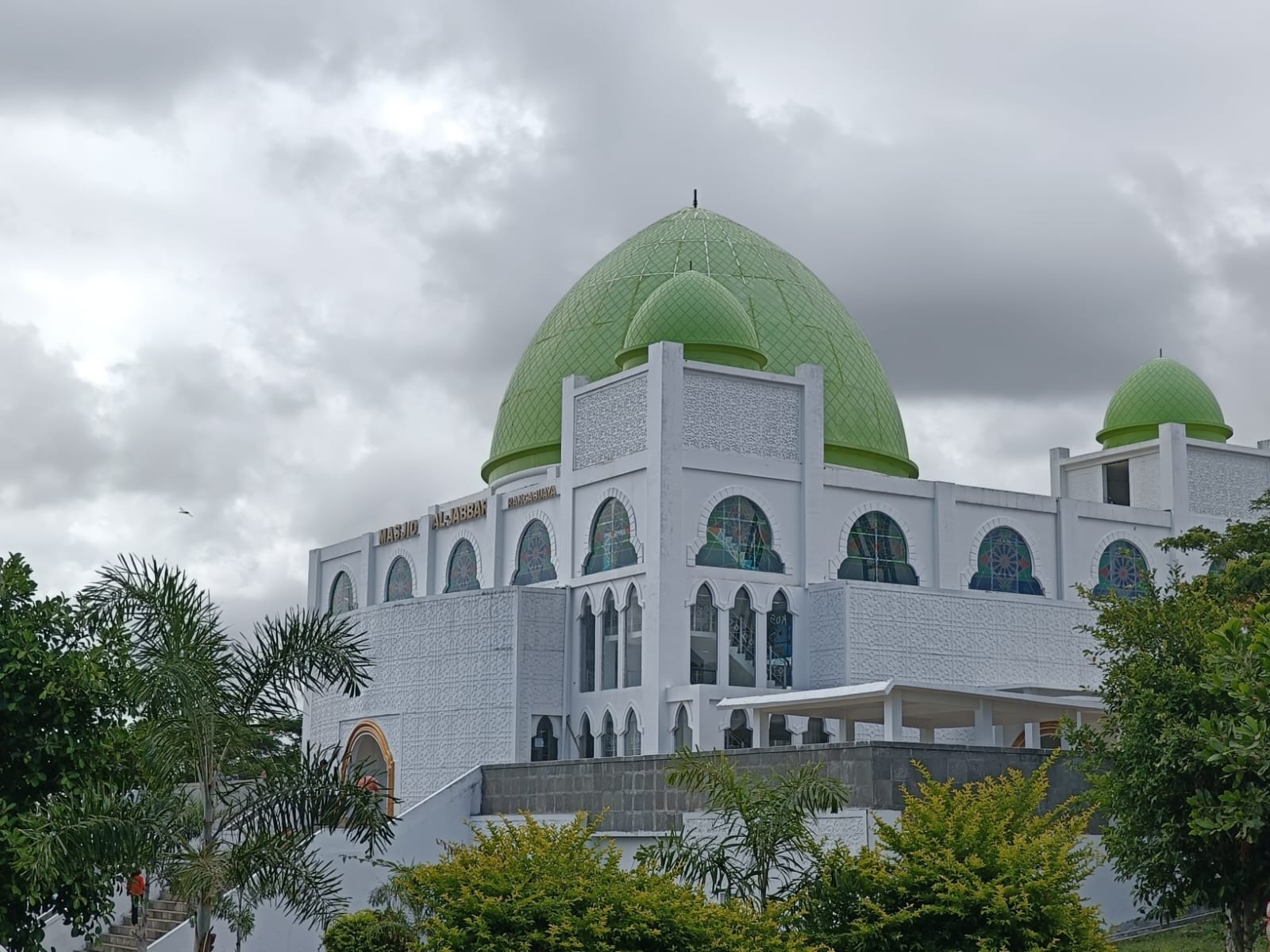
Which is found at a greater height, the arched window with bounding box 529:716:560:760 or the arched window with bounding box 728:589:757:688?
the arched window with bounding box 728:589:757:688

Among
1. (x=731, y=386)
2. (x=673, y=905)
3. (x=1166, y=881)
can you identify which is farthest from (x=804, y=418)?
(x=673, y=905)

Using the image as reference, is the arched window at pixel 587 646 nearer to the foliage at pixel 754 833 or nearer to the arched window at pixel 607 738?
the arched window at pixel 607 738

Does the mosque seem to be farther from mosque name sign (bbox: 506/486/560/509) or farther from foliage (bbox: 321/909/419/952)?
foliage (bbox: 321/909/419/952)

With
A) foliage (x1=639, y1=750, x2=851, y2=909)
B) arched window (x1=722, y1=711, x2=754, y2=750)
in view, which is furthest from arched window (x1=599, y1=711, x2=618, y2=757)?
foliage (x1=639, y1=750, x2=851, y2=909)

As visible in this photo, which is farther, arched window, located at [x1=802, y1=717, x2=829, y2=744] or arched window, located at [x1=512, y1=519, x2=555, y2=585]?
arched window, located at [x1=512, y1=519, x2=555, y2=585]

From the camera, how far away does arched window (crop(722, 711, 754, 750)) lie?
26625 millimetres

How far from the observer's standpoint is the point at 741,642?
27578 millimetres

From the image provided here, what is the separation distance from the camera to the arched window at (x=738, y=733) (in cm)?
2662

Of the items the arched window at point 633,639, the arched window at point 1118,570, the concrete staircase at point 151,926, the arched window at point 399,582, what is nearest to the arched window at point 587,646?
the arched window at point 633,639

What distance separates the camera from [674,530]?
2717 centimetres

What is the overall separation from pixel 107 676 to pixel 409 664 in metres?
15.8

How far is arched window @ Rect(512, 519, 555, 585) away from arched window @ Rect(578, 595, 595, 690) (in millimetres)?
1523

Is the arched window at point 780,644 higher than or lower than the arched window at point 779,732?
higher

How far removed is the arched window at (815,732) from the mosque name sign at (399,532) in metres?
10.9
